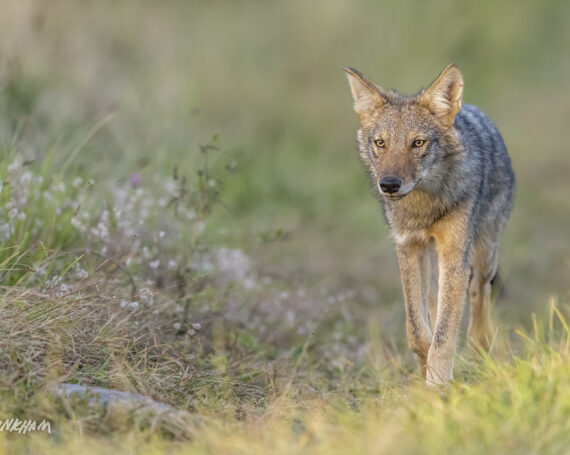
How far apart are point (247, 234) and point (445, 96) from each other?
302 cm

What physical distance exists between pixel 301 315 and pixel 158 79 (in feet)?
18.0

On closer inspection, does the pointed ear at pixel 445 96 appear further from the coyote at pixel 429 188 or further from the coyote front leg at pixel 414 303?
the coyote front leg at pixel 414 303

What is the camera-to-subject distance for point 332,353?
6.07 m

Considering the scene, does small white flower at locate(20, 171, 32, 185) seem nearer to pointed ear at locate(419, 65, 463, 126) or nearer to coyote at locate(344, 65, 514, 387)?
coyote at locate(344, 65, 514, 387)

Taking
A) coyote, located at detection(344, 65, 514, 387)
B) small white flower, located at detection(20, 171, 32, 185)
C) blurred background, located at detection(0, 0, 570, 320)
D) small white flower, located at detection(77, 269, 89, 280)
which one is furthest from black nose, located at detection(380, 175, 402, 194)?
small white flower, located at detection(20, 171, 32, 185)

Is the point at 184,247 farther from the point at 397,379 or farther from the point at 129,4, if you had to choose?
the point at 129,4

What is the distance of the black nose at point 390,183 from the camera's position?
183 inches

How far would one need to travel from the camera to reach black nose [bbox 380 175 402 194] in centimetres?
465

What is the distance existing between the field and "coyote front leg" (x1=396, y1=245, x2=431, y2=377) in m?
0.21

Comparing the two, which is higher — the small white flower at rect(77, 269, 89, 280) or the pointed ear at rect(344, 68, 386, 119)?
the pointed ear at rect(344, 68, 386, 119)

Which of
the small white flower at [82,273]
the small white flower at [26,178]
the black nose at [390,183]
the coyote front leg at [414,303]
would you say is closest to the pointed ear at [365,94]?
the black nose at [390,183]

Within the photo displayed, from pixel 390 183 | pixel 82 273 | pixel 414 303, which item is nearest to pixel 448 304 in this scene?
pixel 414 303

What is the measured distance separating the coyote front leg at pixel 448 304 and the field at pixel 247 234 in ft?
0.58

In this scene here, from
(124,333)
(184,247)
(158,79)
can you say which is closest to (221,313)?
(184,247)
